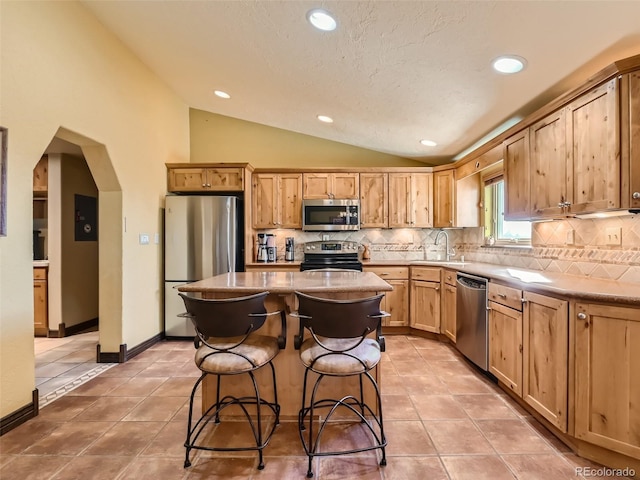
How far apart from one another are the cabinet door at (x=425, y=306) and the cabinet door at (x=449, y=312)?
7 centimetres

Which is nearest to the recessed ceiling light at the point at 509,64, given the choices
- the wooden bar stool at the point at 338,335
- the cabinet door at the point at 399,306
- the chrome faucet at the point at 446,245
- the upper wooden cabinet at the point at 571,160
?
the upper wooden cabinet at the point at 571,160

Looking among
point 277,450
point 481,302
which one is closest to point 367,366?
point 277,450

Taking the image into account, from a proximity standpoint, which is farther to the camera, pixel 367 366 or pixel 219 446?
pixel 219 446

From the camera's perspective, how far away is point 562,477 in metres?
1.61

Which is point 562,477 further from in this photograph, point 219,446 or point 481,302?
point 219,446

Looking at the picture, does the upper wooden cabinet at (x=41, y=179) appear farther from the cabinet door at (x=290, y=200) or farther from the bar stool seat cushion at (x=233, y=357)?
the bar stool seat cushion at (x=233, y=357)

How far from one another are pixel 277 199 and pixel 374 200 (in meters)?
1.34

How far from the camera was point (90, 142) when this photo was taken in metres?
2.80

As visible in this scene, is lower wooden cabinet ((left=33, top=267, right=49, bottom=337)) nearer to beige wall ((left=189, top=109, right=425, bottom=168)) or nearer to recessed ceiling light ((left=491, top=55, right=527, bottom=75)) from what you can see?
beige wall ((left=189, top=109, right=425, bottom=168))

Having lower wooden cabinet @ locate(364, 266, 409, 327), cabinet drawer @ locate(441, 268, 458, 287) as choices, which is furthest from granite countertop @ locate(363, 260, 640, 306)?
lower wooden cabinet @ locate(364, 266, 409, 327)

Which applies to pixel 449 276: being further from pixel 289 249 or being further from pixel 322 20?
pixel 322 20

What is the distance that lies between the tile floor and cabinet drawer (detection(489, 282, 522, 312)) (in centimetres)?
72

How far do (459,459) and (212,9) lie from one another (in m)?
3.36

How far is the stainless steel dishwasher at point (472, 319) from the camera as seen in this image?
2.72 meters
